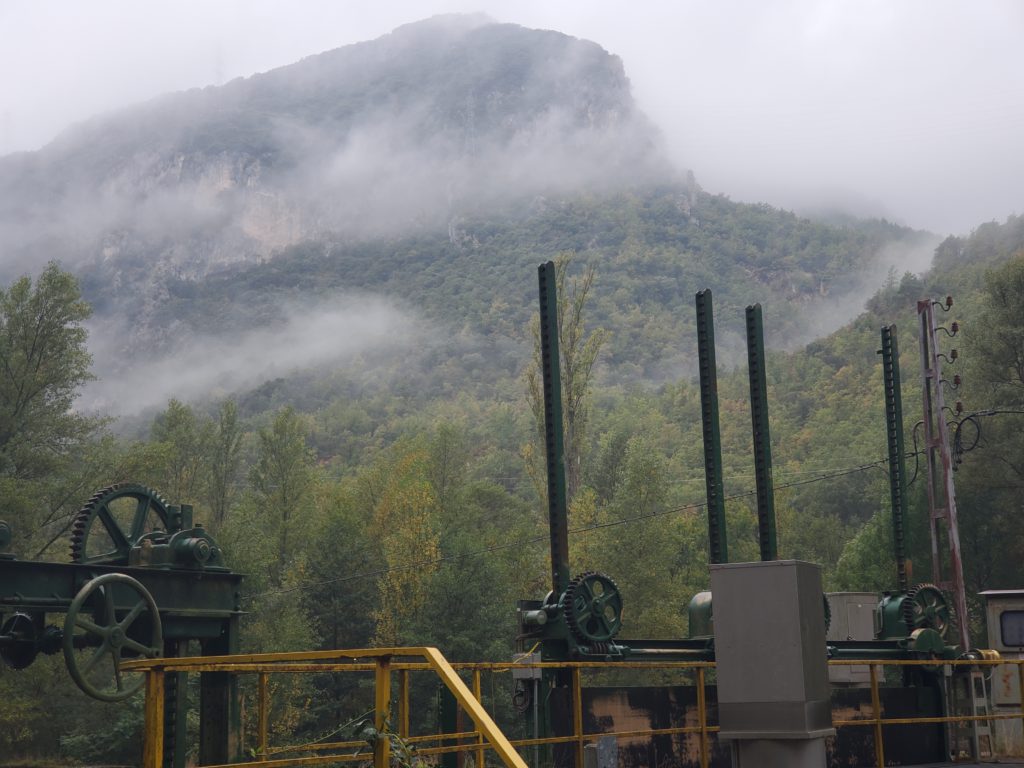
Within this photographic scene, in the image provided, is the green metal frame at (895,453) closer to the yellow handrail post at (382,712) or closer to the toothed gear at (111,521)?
the toothed gear at (111,521)

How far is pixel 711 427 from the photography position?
15.4 m

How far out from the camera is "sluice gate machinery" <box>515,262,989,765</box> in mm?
13281

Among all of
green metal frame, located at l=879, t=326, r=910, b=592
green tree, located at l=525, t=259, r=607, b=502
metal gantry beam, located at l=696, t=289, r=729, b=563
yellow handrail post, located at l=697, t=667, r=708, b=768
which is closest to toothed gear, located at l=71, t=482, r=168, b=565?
metal gantry beam, located at l=696, t=289, r=729, b=563

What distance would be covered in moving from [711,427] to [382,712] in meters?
10.5

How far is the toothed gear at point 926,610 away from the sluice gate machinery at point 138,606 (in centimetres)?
934

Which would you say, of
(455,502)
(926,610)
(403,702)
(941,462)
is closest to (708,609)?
(926,610)

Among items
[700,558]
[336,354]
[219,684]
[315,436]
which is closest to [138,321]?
[336,354]

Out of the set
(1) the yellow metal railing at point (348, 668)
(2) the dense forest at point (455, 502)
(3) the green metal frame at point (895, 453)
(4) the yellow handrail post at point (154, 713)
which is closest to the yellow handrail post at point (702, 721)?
(1) the yellow metal railing at point (348, 668)

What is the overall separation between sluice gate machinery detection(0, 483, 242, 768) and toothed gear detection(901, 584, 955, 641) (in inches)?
368

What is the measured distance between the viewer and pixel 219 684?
1587 cm

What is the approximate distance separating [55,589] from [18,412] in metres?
25.2

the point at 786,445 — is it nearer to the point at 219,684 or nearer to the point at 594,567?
the point at 594,567

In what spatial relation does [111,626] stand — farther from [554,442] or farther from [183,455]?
[183,455]

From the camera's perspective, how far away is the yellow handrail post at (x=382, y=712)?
535cm
